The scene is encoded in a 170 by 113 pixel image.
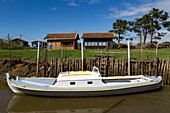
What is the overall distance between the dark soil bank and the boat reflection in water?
4742mm

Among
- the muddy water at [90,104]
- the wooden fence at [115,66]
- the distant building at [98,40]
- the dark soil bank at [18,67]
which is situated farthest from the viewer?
the distant building at [98,40]

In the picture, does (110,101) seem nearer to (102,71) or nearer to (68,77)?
(68,77)

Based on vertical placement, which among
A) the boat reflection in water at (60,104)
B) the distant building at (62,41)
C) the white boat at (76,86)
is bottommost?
the boat reflection in water at (60,104)

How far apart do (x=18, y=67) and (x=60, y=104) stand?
26.9ft

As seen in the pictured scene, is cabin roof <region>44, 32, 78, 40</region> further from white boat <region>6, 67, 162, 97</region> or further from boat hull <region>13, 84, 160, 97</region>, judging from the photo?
boat hull <region>13, 84, 160, 97</region>

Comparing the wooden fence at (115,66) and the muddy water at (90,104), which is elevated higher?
the wooden fence at (115,66)

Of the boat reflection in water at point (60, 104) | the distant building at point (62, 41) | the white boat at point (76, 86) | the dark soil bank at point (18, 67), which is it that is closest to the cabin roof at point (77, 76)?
the white boat at point (76, 86)

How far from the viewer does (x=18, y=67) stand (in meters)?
17.1

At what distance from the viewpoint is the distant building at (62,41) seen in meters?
39.9

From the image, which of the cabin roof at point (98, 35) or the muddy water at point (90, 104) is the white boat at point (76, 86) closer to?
the muddy water at point (90, 104)

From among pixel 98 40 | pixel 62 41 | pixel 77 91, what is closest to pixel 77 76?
pixel 77 91

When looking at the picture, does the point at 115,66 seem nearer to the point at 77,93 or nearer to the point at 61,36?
the point at 77,93

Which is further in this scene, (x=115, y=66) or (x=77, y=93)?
(x=115, y=66)

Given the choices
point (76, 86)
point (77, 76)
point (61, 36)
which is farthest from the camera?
point (61, 36)
